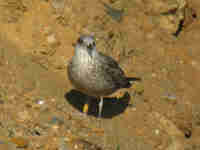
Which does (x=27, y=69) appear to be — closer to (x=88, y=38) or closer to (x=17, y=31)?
(x=17, y=31)

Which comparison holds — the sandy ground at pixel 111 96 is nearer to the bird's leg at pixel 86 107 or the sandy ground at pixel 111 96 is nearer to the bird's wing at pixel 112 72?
the bird's leg at pixel 86 107

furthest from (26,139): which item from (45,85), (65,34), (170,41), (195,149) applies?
(170,41)

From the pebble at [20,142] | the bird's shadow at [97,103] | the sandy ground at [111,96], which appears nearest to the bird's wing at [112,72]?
the bird's shadow at [97,103]

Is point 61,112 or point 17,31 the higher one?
point 17,31

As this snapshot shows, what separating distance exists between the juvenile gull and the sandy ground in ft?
2.04

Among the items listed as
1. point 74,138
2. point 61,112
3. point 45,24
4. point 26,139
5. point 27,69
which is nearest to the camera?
point 26,139

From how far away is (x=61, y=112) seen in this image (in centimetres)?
716

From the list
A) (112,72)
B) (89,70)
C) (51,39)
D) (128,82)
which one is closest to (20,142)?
(89,70)

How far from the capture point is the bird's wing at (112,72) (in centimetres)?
734

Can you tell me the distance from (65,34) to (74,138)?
2.63 m

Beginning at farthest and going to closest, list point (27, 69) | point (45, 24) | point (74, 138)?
point (45, 24)
point (27, 69)
point (74, 138)

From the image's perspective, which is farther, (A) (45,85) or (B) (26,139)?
(A) (45,85)

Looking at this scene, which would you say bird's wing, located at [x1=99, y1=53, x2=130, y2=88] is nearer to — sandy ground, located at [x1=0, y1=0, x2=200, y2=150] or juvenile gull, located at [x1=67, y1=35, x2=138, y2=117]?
juvenile gull, located at [x1=67, y1=35, x2=138, y2=117]

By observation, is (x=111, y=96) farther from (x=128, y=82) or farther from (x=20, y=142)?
(x=20, y=142)
